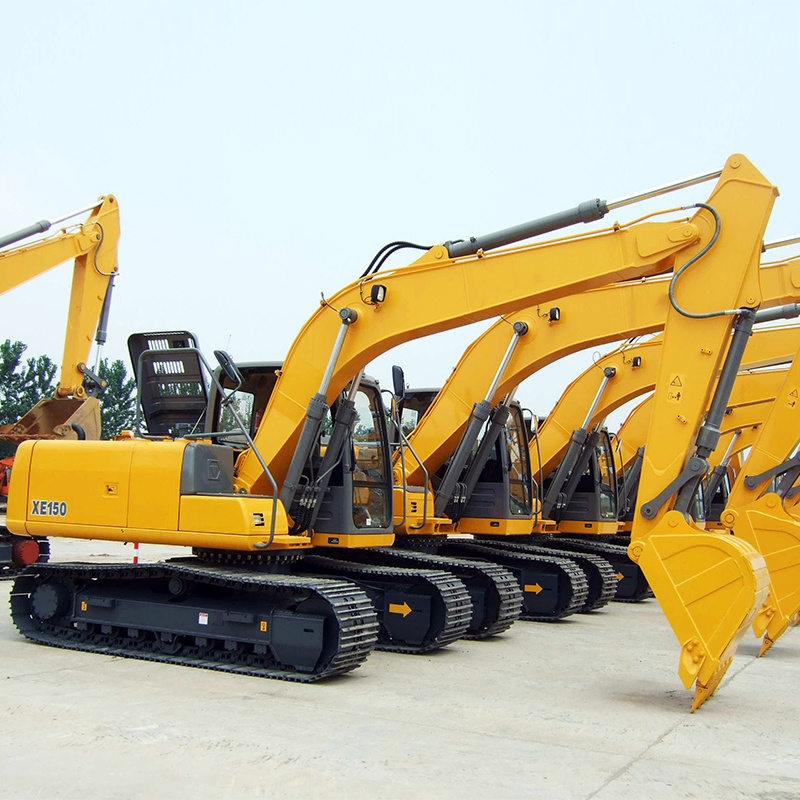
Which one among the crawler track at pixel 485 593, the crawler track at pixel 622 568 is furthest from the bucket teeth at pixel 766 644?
the crawler track at pixel 622 568

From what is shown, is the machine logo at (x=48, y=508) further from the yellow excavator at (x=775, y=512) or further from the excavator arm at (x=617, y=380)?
the excavator arm at (x=617, y=380)

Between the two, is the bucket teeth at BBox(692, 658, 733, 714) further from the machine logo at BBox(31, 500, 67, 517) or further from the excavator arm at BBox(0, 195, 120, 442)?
the excavator arm at BBox(0, 195, 120, 442)

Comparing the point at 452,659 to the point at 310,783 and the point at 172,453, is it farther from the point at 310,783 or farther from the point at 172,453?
the point at 310,783

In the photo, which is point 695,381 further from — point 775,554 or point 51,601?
point 51,601

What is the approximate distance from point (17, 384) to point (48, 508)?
46754 millimetres

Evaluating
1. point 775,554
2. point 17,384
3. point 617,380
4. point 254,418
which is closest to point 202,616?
point 254,418

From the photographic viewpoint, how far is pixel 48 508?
9.47m

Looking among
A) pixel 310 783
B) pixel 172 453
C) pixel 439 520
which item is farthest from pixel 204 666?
pixel 439 520

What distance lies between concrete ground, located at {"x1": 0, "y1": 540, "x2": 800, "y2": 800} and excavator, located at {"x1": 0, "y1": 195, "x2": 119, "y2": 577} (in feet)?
20.6

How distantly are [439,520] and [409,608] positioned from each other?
2.52 metres

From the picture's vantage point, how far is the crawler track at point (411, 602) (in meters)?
9.66

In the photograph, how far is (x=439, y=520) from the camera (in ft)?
40.2

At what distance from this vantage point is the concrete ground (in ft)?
17.3

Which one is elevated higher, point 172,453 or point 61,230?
point 61,230
